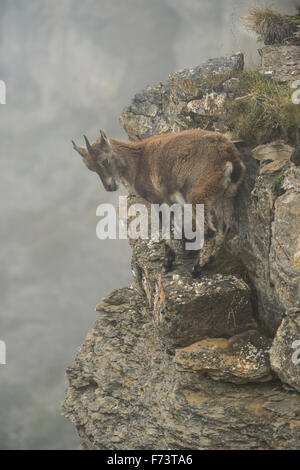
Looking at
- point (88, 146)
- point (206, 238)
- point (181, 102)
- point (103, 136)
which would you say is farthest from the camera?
point (181, 102)

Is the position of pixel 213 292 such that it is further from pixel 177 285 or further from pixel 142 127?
pixel 142 127

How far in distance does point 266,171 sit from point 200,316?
354 cm

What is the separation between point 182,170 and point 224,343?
4060 millimetres

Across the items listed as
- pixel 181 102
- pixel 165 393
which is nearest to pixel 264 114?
pixel 181 102

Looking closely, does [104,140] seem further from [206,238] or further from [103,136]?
[206,238]

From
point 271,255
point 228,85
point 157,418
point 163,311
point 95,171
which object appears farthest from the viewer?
point 228,85

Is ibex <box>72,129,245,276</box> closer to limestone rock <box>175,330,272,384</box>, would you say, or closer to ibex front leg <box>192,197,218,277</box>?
ibex front leg <box>192,197,218,277</box>

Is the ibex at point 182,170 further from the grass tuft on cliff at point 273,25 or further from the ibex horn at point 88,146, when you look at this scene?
the grass tuft on cliff at point 273,25

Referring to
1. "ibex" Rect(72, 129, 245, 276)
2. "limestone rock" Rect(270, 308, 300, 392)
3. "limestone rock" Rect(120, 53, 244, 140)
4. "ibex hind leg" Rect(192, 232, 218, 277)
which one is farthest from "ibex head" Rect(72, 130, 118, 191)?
"limestone rock" Rect(270, 308, 300, 392)

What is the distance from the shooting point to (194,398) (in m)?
10.0

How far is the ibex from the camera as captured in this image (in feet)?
32.8

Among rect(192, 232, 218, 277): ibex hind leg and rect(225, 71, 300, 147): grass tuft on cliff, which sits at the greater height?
rect(225, 71, 300, 147): grass tuft on cliff

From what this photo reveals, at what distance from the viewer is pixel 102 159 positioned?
1219 cm

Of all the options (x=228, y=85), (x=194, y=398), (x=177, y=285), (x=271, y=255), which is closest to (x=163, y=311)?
(x=177, y=285)
